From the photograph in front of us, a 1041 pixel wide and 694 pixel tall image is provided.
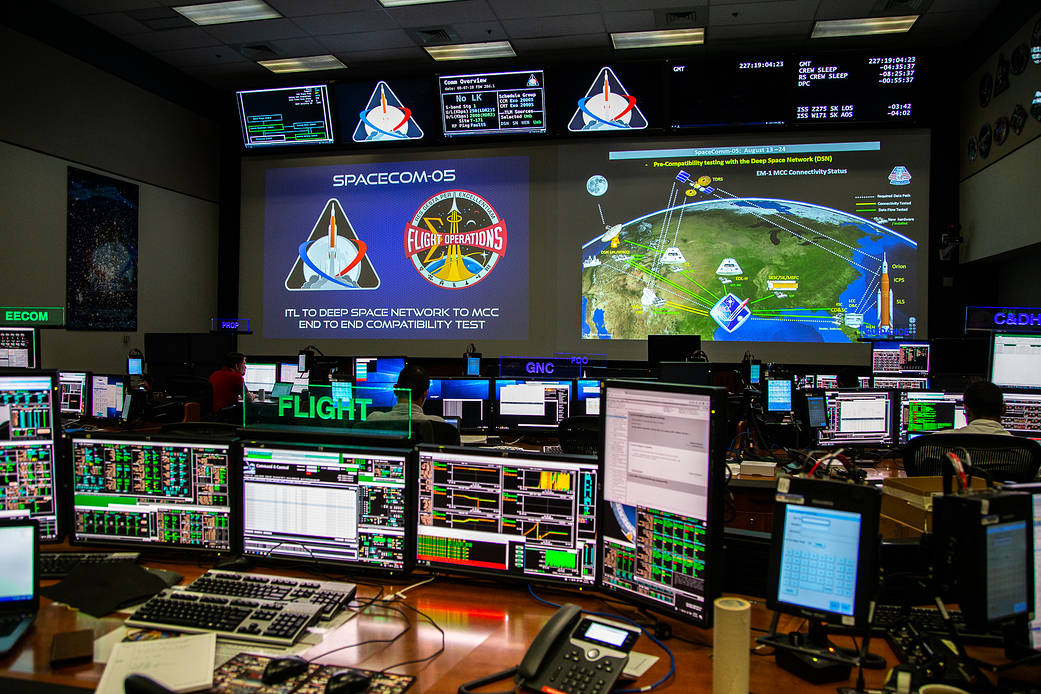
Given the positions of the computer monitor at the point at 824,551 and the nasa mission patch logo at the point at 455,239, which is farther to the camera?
the nasa mission patch logo at the point at 455,239

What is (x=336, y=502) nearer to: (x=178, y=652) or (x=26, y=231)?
(x=178, y=652)

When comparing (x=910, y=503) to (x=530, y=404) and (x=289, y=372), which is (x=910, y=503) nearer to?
(x=530, y=404)

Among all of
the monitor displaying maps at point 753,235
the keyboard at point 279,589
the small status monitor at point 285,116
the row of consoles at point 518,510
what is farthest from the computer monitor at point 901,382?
the small status monitor at point 285,116

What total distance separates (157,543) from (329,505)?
624 mm

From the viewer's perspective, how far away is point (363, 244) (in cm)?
764

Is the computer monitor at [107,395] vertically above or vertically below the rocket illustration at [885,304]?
below

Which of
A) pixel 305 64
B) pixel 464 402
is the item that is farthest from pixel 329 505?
pixel 305 64

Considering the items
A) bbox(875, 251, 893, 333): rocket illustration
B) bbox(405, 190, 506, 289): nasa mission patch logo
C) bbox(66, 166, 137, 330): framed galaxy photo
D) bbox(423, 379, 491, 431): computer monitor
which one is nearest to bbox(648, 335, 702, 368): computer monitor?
bbox(423, 379, 491, 431): computer monitor

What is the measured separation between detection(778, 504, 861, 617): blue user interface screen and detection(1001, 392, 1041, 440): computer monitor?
333 cm

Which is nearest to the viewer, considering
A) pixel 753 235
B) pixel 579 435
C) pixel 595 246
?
pixel 579 435

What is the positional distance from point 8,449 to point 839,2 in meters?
6.57

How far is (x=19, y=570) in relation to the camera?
175 centimetres

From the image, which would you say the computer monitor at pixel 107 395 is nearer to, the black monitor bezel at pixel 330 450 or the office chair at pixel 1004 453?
the black monitor bezel at pixel 330 450

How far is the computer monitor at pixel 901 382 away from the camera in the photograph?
205 inches
